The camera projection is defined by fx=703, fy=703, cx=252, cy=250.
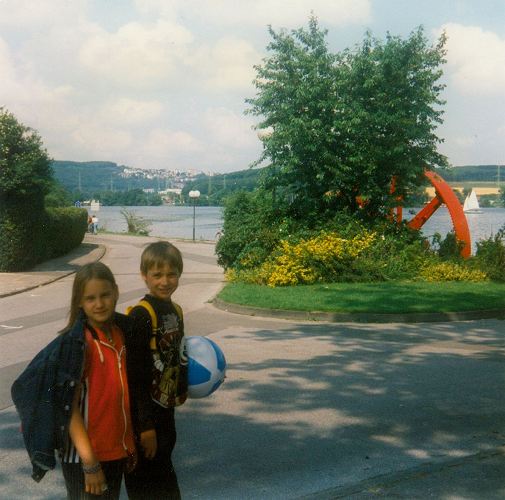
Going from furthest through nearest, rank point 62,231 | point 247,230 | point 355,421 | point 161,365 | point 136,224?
1. point 136,224
2. point 62,231
3. point 247,230
4. point 355,421
5. point 161,365

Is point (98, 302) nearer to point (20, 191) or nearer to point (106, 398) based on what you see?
point (106, 398)

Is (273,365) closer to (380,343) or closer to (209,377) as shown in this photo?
(380,343)

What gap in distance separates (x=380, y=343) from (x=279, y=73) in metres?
12.0

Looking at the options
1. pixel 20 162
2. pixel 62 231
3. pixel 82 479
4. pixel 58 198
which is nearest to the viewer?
pixel 82 479

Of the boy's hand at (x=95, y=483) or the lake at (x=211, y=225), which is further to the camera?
the lake at (x=211, y=225)

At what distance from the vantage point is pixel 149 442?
2994mm

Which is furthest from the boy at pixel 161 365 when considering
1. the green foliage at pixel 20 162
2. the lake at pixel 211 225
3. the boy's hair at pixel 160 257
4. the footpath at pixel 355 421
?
the green foliage at pixel 20 162

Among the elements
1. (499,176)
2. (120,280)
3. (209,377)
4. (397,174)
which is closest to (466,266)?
(397,174)

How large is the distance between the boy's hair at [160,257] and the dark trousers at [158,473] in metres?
0.64

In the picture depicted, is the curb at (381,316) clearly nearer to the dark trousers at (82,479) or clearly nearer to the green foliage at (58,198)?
the dark trousers at (82,479)

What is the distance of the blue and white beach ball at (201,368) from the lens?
131 inches

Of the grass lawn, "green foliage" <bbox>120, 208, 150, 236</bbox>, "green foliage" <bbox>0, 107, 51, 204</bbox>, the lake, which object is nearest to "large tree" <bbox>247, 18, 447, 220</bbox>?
the lake

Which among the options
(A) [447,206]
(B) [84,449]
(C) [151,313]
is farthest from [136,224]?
(B) [84,449]

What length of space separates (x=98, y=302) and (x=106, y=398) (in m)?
0.39
